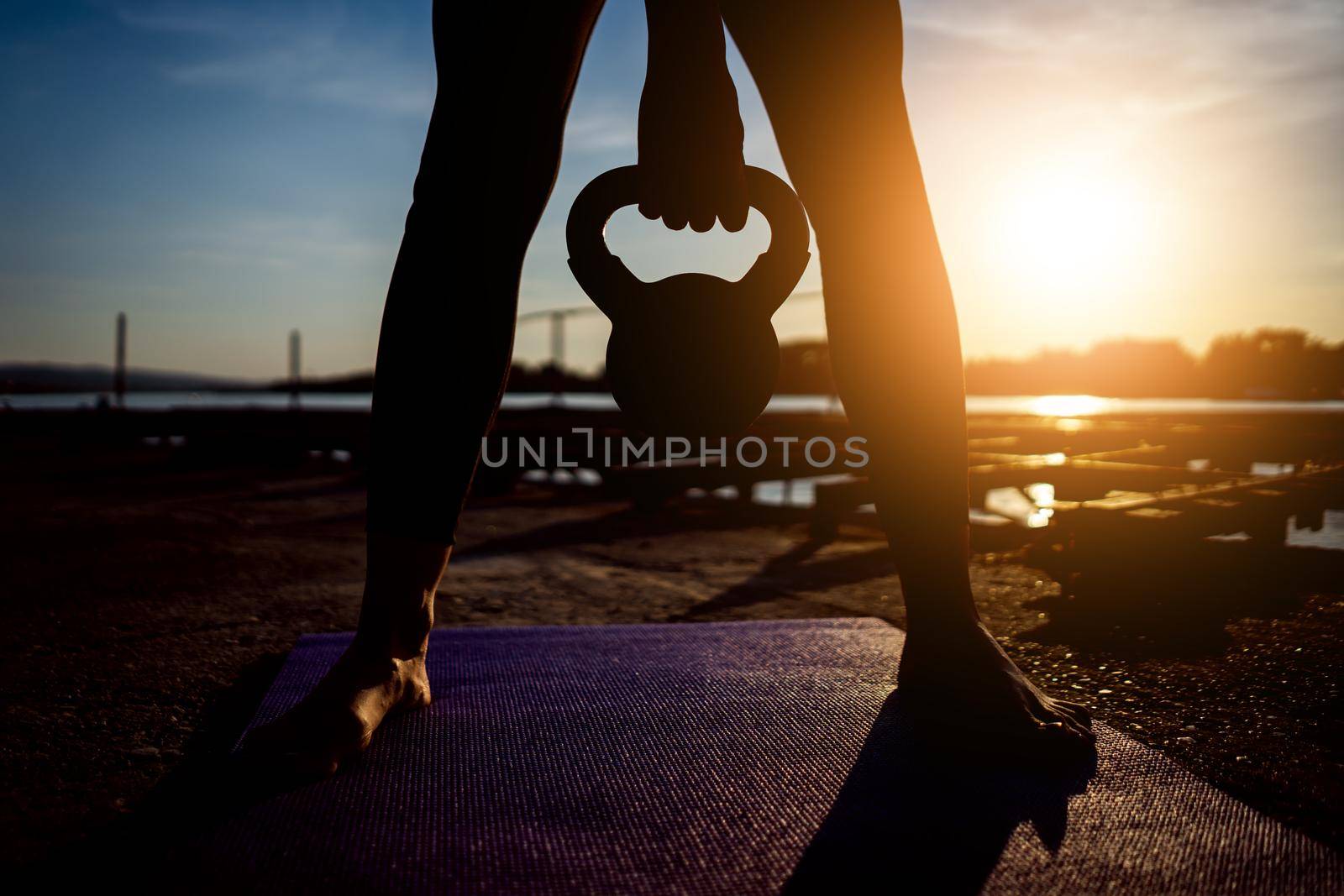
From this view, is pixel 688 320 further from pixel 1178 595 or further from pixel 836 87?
pixel 1178 595

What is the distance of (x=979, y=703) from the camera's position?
1.16 m

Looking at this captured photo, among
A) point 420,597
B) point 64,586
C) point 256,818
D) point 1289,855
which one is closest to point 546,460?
point 64,586

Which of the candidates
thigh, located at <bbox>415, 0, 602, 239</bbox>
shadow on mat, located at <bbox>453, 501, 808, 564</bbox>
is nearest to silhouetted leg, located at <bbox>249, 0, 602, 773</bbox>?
thigh, located at <bbox>415, 0, 602, 239</bbox>

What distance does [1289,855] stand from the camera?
0.90 meters

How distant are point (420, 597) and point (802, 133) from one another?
967 mm

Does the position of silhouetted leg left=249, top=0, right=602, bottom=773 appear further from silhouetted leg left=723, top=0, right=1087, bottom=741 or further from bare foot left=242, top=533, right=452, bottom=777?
silhouetted leg left=723, top=0, right=1087, bottom=741

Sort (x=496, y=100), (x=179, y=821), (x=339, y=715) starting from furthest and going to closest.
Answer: (x=496, y=100), (x=339, y=715), (x=179, y=821)

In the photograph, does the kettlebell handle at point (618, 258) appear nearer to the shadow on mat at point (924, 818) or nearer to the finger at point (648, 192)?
the finger at point (648, 192)

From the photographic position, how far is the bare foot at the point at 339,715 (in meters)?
1.06

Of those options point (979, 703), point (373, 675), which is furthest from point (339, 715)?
point (979, 703)

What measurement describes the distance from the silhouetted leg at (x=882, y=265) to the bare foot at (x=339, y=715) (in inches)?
31.1

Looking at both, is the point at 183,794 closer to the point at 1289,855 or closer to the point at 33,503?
the point at 1289,855

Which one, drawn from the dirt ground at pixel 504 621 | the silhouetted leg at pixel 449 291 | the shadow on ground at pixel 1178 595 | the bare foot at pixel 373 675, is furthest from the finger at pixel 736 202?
the shadow on ground at pixel 1178 595

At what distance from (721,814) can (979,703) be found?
42 cm
